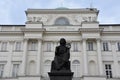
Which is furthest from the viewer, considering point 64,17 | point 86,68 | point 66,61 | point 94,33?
point 64,17

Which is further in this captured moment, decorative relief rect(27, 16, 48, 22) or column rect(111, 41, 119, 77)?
decorative relief rect(27, 16, 48, 22)

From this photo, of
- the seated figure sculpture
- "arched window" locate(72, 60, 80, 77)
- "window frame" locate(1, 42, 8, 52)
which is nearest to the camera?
the seated figure sculpture

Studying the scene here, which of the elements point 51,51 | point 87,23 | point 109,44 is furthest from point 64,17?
point 109,44

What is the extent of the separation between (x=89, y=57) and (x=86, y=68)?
200 cm

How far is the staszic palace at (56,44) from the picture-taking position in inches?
1143

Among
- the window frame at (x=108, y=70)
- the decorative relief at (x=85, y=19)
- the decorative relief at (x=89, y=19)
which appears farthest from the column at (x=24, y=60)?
the window frame at (x=108, y=70)

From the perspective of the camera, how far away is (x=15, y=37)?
31719 millimetres

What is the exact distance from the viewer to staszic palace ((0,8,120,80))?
29.0m

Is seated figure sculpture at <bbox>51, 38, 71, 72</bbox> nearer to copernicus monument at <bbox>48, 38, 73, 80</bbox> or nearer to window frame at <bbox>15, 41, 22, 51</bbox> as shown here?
copernicus monument at <bbox>48, 38, 73, 80</bbox>

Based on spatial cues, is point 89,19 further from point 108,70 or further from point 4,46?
point 4,46

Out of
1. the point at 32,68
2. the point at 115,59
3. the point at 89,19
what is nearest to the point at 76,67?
the point at 115,59

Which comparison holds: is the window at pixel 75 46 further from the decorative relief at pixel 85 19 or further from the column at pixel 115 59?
the column at pixel 115 59

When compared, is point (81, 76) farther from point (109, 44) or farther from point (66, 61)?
point (66, 61)

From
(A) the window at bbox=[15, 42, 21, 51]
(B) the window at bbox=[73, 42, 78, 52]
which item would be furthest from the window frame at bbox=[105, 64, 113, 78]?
(A) the window at bbox=[15, 42, 21, 51]
